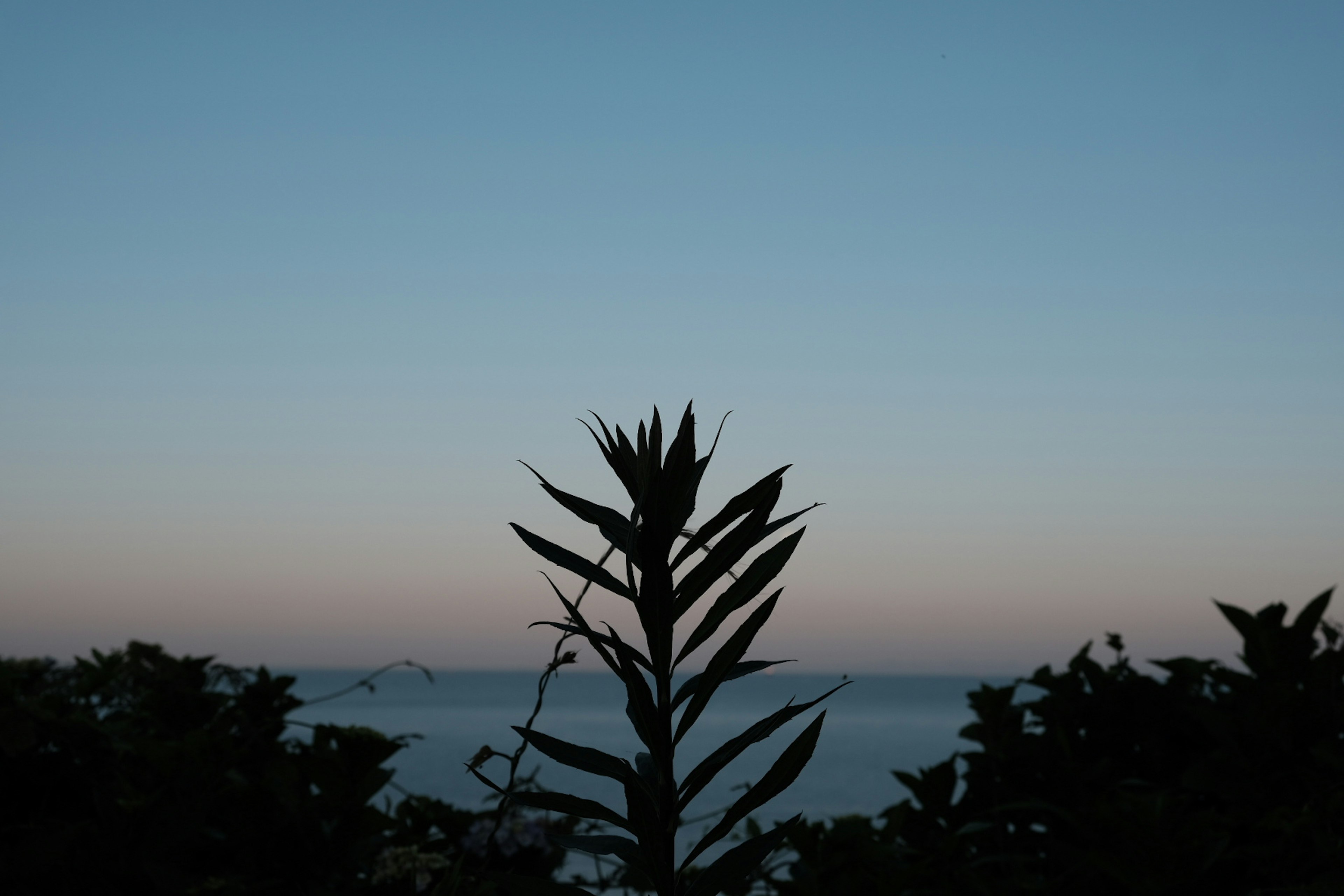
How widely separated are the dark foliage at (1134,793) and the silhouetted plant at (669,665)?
1319mm

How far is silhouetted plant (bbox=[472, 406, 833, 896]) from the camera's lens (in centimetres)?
90

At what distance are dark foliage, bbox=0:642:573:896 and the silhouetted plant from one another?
1026mm

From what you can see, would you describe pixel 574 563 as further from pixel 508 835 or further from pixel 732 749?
pixel 508 835

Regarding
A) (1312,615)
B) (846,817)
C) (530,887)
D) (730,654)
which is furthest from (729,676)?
(1312,615)

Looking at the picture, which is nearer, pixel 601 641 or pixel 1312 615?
pixel 601 641

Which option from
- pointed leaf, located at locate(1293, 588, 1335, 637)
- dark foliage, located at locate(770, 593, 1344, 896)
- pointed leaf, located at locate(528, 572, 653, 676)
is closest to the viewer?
pointed leaf, located at locate(528, 572, 653, 676)

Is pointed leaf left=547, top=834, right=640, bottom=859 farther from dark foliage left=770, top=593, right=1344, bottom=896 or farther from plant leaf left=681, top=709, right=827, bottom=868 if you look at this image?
dark foliage left=770, top=593, right=1344, bottom=896

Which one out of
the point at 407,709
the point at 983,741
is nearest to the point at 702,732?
the point at 983,741

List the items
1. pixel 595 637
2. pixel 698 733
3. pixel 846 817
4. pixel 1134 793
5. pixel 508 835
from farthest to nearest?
pixel 698 733
pixel 846 817
pixel 1134 793
pixel 508 835
pixel 595 637

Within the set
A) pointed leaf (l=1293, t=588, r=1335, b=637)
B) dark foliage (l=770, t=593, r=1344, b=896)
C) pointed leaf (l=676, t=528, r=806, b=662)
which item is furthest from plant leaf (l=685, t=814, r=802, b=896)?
pointed leaf (l=1293, t=588, r=1335, b=637)

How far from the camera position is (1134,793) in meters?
2.18

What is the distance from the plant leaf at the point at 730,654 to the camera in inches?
36.0

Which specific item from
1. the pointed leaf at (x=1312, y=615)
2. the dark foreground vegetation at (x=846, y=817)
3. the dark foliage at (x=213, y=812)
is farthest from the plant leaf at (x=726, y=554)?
the pointed leaf at (x=1312, y=615)

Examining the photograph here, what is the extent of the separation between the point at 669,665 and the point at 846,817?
1668 millimetres
